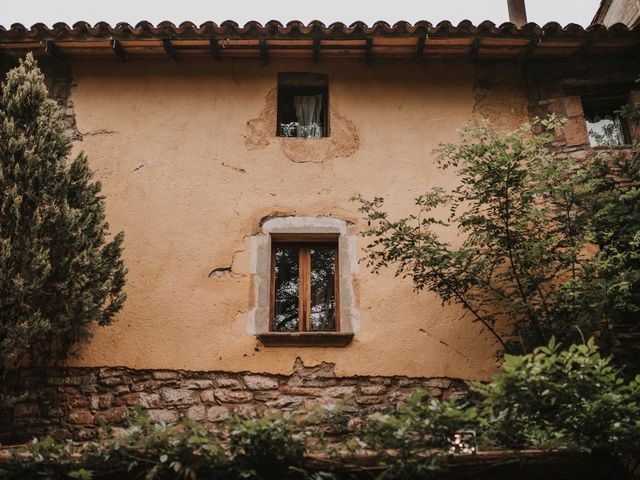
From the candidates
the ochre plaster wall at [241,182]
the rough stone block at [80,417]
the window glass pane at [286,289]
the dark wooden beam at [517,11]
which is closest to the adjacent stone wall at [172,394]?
the rough stone block at [80,417]

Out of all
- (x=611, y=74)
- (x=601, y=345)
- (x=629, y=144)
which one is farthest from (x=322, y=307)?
(x=611, y=74)

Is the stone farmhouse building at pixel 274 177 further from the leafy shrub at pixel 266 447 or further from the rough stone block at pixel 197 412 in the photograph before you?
the leafy shrub at pixel 266 447

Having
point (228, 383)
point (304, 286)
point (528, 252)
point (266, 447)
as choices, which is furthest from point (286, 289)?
point (266, 447)

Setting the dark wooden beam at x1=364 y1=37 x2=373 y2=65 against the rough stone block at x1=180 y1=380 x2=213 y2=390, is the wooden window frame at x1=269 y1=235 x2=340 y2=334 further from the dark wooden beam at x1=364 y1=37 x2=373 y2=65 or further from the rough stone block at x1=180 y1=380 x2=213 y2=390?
the dark wooden beam at x1=364 y1=37 x2=373 y2=65

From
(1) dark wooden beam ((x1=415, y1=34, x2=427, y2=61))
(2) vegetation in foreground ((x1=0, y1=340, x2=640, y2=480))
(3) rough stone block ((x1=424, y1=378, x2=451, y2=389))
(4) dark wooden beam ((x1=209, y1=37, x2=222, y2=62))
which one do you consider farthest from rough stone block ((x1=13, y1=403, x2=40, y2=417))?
(1) dark wooden beam ((x1=415, y1=34, x2=427, y2=61))

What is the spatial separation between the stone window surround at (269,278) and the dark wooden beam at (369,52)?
6.99 feet

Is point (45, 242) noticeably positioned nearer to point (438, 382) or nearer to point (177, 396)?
point (177, 396)

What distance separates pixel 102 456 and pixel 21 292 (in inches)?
66.0

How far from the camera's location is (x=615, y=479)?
4.03 metres

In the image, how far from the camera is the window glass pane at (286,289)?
614 centimetres

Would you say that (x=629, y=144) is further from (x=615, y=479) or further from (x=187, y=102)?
(x=187, y=102)

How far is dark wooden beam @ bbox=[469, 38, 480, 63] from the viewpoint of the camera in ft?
23.1

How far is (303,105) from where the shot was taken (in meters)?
7.40

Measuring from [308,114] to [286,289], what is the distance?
2239mm
